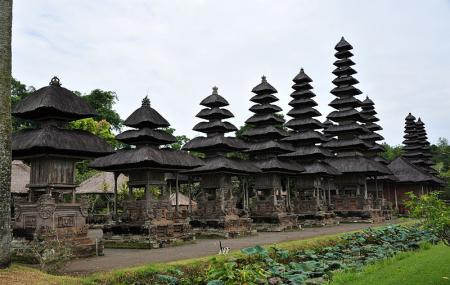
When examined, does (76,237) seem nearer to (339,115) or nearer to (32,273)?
(32,273)

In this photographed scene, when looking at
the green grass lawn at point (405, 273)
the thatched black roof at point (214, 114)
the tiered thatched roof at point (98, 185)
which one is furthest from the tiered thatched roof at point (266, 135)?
the green grass lawn at point (405, 273)

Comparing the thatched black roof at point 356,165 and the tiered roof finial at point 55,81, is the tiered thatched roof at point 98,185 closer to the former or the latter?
the thatched black roof at point 356,165

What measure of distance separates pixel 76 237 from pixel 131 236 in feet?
15.0

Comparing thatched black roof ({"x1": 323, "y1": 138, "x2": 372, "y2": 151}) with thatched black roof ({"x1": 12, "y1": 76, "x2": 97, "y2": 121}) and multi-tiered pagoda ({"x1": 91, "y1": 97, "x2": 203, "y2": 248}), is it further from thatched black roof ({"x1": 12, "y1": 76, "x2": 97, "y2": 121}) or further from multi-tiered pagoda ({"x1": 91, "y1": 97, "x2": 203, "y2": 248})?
thatched black roof ({"x1": 12, "y1": 76, "x2": 97, "y2": 121})

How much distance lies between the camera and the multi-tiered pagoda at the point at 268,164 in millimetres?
32094

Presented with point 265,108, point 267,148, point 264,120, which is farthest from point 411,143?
point 267,148

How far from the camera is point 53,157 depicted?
1800cm

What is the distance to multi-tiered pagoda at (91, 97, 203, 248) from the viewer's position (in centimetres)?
2194

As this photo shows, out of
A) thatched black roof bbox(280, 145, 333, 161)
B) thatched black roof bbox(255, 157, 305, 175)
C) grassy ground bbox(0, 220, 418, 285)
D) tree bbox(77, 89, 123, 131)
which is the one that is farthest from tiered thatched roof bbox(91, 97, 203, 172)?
tree bbox(77, 89, 123, 131)

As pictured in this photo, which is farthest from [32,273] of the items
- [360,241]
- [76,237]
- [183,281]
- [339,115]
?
[339,115]

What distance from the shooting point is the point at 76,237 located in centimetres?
1788

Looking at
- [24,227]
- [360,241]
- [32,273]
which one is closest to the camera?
[32,273]

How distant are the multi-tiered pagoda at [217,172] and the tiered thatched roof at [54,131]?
33.2ft

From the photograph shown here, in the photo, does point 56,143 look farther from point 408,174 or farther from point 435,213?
point 408,174
